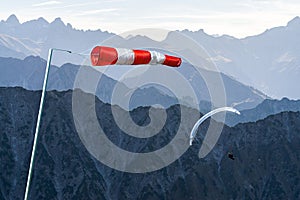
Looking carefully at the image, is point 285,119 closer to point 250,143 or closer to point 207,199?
point 250,143

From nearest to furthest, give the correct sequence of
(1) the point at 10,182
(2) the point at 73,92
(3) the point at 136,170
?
1. (1) the point at 10,182
2. (3) the point at 136,170
3. (2) the point at 73,92

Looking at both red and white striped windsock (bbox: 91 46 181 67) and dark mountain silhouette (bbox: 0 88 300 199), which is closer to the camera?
red and white striped windsock (bbox: 91 46 181 67)

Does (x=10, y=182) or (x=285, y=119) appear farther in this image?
(x=285, y=119)

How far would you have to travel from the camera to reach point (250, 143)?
131375 mm

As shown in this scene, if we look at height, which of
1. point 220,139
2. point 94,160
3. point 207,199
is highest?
point 220,139

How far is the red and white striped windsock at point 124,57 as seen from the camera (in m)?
15.2

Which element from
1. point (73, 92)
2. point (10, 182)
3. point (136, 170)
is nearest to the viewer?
point (10, 182)

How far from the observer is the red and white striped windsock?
49.8 ft

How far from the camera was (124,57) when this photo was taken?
16.9 meters

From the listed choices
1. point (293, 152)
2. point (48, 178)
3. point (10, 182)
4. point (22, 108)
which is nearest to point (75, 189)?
point (48, 178)

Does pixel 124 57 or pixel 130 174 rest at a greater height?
pixel 124 57

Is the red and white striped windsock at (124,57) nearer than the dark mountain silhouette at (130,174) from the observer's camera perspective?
Yes

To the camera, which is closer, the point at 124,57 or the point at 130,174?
the point at 124,57

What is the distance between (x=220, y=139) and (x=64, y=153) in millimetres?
46144
